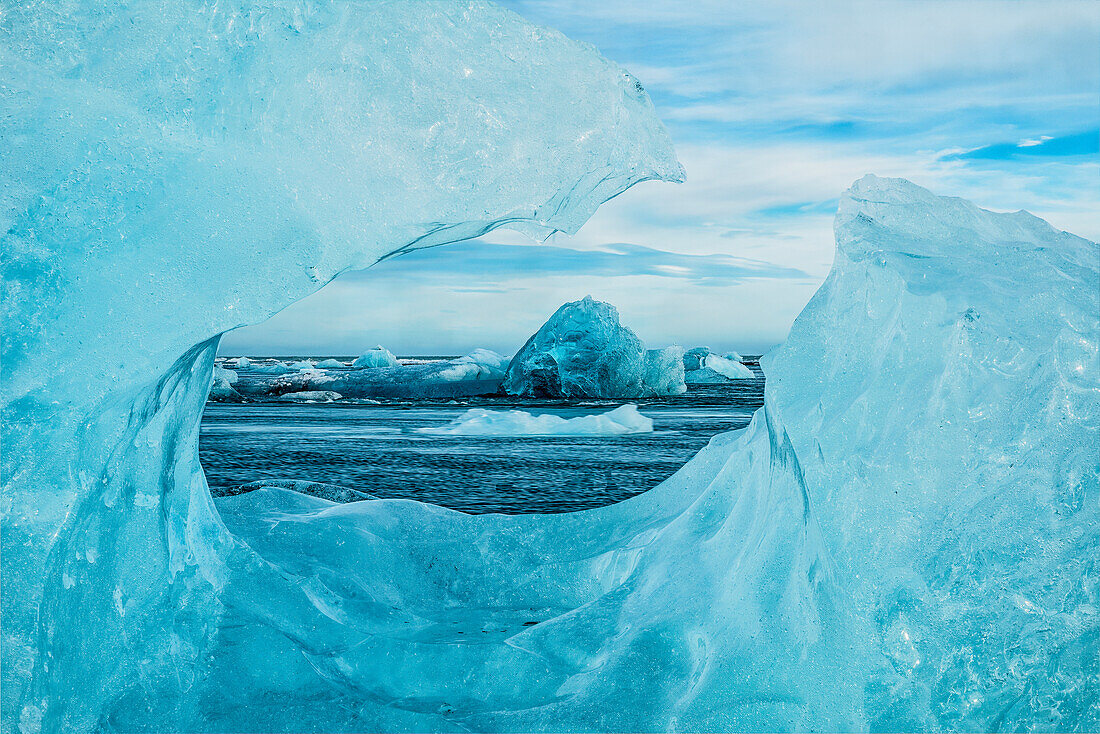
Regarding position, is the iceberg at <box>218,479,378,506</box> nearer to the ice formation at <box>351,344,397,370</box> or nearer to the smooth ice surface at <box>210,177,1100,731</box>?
the smooth ice surface at <box>210,177,1100,731</box>

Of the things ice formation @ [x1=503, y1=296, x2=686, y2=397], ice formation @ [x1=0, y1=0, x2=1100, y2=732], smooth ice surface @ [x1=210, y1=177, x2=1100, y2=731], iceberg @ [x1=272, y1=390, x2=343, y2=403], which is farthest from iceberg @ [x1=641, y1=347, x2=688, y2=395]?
ice formation @ [x1=0, y1=0, x2=1100, y2=732]

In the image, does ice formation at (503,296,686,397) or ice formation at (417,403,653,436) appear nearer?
ice formation at (417,403,653,436)

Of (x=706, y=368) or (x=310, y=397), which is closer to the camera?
(x=310, y=397)

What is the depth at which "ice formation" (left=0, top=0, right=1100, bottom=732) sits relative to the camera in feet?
7.13

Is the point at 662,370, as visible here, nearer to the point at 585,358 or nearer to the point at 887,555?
the point at 585,358

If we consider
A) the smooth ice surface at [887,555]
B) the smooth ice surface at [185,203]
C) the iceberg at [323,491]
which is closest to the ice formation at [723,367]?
the iceberg at [323,491]

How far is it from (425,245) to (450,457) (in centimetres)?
626

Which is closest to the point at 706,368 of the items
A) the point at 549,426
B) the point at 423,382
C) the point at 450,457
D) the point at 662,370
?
the point at 662,370

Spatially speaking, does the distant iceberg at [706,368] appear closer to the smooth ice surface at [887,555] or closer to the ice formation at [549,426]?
the ice formation at [549,426]

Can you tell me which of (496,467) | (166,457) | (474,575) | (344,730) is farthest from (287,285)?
(496,467)

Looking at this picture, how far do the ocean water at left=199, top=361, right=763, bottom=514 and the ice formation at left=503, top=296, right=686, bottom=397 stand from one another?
2227 millimetres

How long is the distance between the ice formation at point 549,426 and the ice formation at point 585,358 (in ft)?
15.2

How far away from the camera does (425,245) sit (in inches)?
105

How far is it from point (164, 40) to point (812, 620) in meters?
2.38
